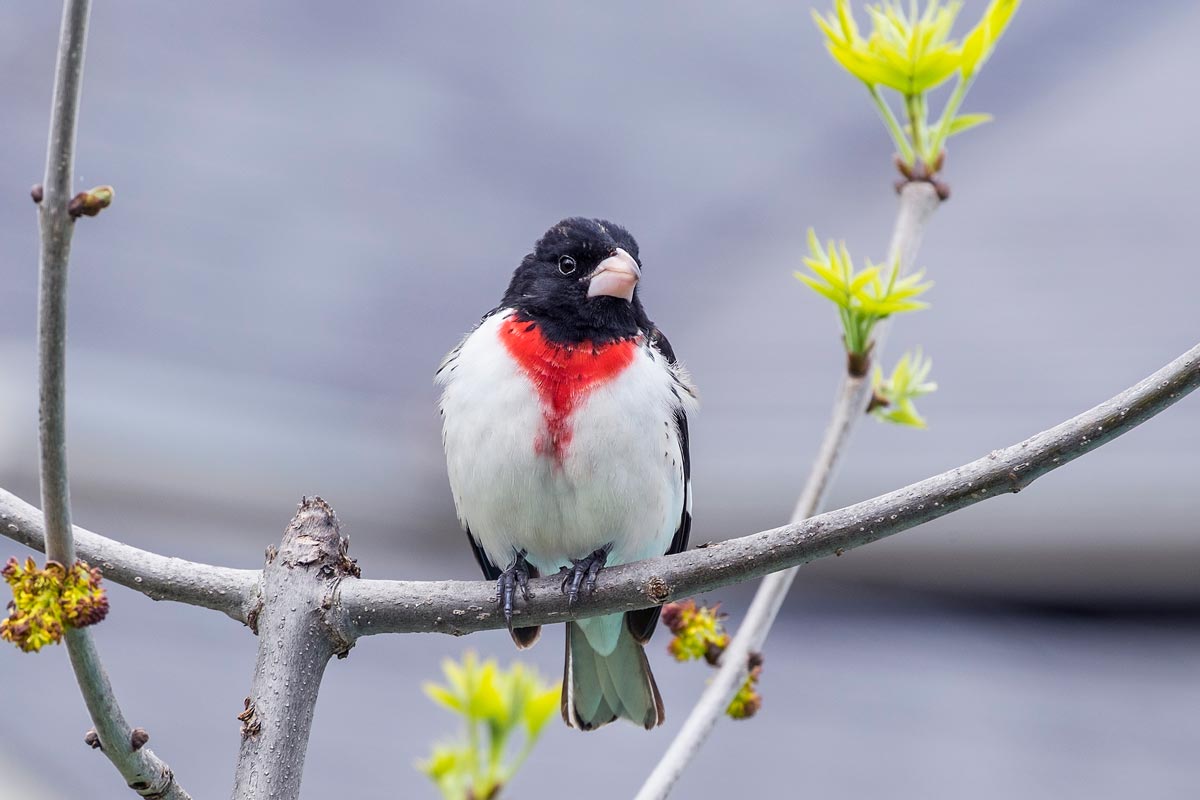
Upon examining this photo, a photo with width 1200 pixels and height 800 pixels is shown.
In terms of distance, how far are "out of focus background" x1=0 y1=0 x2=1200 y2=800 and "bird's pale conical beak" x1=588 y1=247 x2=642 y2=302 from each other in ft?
8.34

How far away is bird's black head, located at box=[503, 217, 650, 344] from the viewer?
122 inches

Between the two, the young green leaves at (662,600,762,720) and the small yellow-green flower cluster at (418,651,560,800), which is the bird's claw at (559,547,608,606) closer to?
the young green leaves at (662,600,762,720)

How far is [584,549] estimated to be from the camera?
3.17 meters

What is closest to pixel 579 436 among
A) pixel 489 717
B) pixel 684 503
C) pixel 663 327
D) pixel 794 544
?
pixel 684 503

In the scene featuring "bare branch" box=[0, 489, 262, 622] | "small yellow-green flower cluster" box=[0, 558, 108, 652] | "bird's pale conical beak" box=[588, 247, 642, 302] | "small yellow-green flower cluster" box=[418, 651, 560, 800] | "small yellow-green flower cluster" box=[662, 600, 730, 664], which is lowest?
"small yellow-green flower cluster" box=[418, 651, 560, 800]

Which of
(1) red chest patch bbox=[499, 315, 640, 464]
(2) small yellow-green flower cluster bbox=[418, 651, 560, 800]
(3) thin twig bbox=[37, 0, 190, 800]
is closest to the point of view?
(2) small yellow-green flower cluster bbox=[418, 651, 560, 800]

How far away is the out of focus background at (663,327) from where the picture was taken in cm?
521

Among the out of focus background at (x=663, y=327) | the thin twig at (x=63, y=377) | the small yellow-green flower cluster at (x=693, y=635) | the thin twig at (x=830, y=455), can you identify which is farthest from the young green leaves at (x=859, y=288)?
the out of focus background at (x=663, y=327)

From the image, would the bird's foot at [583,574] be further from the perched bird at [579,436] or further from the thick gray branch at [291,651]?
the thick gray branch at [291,651]

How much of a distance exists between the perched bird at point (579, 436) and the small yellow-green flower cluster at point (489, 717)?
1887 mm

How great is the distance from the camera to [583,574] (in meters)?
2.64

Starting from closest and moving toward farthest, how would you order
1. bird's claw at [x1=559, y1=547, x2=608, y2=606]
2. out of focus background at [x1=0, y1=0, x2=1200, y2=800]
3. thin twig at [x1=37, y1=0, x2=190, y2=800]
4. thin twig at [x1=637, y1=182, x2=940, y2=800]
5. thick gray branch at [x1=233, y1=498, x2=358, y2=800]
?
thin twig at [x1=37, y1=0, x2=190, y2=800]
thick gray branch at [x1=233, y1=498, x2=358, y2=800]
thin twig at [x1=637, y1=182, x2=940, y2=800]
bird's claw at [x1=559, y1=547, x2=608, y2=606]
out of focus background at [x1=0, y1=0, x2=1200, y2=800]

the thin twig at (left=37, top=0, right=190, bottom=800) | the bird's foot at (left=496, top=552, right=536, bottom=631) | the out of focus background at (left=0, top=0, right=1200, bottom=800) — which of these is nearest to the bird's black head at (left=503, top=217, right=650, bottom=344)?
the bird's foot at (left=496, top=552, right=536, bottom=631)

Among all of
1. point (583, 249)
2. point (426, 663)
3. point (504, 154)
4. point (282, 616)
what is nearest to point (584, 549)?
point (583, 249)
